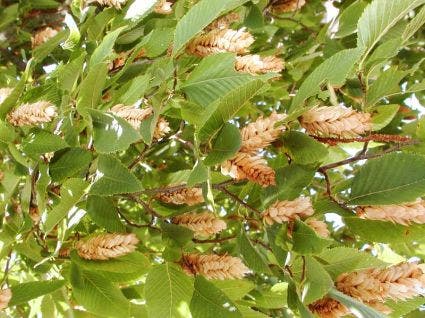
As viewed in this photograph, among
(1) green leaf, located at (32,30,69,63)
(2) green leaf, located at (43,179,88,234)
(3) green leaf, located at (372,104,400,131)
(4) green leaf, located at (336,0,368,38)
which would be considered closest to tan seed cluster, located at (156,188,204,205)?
(2) green leaf, located at (43,179,88,234)

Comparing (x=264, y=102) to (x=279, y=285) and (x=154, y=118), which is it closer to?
(x=279, y=285)

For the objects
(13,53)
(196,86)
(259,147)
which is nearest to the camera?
(259,147)

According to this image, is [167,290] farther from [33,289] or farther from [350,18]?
[350,18]

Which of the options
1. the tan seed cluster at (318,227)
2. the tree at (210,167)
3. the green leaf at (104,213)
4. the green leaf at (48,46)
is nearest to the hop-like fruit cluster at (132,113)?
the tree at (210,167)

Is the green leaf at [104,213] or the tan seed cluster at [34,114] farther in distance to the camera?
the green leaf at [104,213]

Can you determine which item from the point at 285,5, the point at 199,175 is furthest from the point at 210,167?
the point at 285,5

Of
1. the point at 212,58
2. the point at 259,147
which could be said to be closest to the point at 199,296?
the point at 259,147

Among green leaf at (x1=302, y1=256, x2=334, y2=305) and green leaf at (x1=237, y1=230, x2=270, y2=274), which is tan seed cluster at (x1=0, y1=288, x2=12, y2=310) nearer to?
green leaf at (x1=237, y1=230, x2=270, y2=274)

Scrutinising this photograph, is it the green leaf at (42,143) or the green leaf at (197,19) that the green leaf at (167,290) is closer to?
the green leaf at (42,143)
